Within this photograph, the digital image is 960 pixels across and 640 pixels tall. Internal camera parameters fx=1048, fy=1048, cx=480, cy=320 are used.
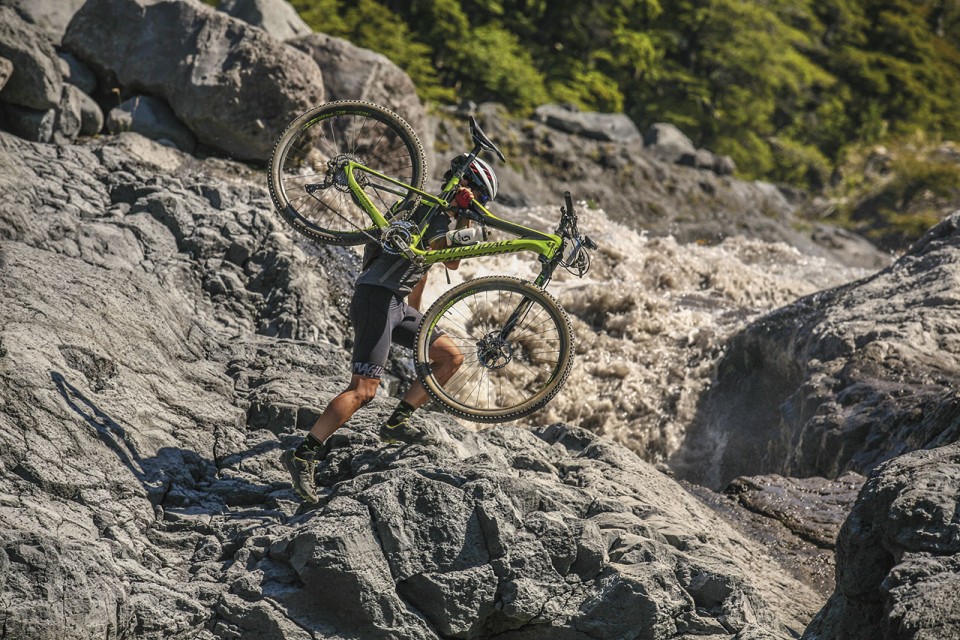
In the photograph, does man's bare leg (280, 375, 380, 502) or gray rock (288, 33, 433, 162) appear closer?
man's bare leg (280, 375, 380, 502)

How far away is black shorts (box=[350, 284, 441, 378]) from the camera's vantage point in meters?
7.54

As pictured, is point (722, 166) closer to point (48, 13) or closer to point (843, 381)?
point (48, 13)

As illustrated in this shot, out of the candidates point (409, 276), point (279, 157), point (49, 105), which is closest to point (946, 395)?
point (409, 276)

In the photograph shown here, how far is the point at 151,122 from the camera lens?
16422 millimetres

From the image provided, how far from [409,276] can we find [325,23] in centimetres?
1967

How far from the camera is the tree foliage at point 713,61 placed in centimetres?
2931

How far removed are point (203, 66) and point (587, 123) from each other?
13.6 meters

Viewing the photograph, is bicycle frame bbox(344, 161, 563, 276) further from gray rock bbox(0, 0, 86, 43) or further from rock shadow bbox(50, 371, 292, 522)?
gray rock bbox(0, 0, 86, 43)

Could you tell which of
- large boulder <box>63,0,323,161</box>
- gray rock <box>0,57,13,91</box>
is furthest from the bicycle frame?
large boulder <box>63,0,323,161</box>

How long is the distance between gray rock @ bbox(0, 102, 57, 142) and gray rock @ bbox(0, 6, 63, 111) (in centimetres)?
8

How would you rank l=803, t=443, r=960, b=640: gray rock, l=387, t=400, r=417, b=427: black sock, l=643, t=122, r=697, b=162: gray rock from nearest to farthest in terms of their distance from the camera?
1. l=803, t=443, r=960, b=640: gray rock
2. l=387, t=400, r=417, b=427: black sock
3. l=643, t=122, r=697, b=162: gray rock

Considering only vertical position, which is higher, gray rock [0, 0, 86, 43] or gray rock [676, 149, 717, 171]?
gray rock [676, 149, 717, 171]

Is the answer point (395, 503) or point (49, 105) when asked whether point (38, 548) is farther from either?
point (49, 105)

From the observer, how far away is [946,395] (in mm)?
10336
